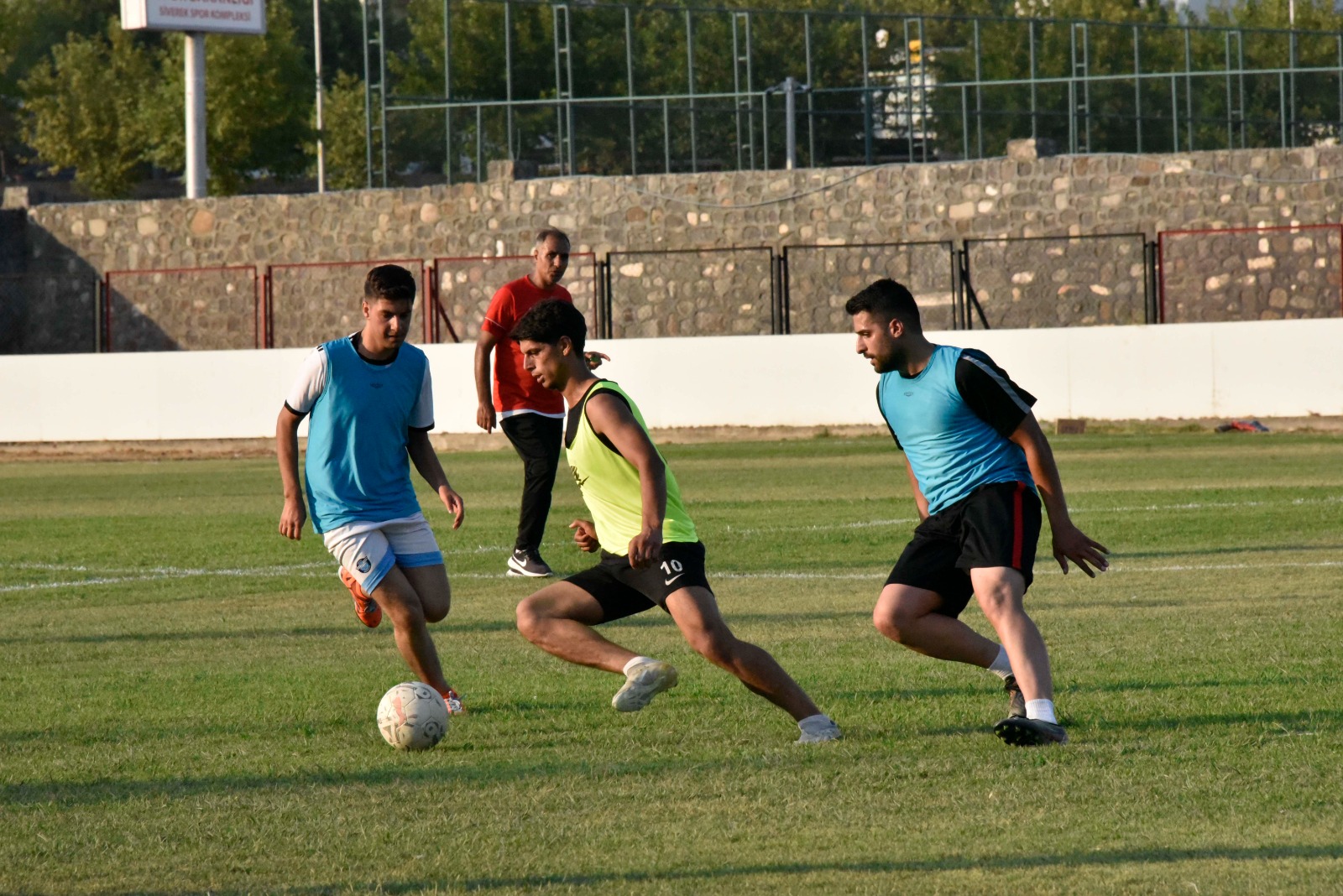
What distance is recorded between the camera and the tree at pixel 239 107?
180ft

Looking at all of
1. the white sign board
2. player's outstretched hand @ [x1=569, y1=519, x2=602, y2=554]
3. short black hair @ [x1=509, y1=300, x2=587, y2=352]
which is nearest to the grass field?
player's outstretched hand @ [x1=569, y1=519, x2=602, y2=554]

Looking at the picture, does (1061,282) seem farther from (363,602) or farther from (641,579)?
(641,579)

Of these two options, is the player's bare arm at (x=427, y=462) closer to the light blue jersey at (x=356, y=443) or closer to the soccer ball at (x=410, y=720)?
the light blue jersey at (x=356, y=443)

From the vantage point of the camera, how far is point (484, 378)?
12141 millimetres

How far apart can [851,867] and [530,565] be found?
709 cm

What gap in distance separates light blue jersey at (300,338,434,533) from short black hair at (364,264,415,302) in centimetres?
22

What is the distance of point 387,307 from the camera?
722cm

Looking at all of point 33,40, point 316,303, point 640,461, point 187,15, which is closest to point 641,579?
point 640,461

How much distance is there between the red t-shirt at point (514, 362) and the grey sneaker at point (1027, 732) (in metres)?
6.29

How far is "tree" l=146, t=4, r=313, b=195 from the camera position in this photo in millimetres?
54719

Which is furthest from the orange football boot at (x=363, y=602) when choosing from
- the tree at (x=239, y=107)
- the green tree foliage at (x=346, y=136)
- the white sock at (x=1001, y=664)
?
the green tree foliage at (x=346, y=136)

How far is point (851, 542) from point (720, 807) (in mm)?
7777

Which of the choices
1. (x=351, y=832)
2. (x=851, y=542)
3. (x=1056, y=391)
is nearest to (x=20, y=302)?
(x=1056, y=391)

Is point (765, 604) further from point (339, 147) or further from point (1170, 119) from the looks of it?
point (339, 147)
